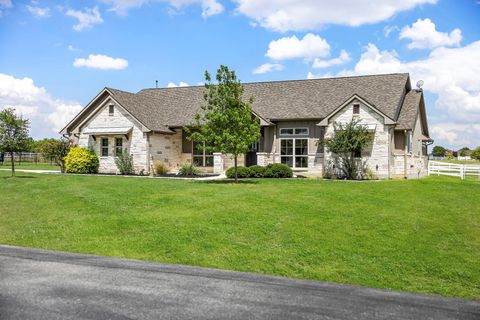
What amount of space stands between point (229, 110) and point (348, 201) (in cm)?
876

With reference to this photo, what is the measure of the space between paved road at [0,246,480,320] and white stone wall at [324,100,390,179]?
63.2 ft

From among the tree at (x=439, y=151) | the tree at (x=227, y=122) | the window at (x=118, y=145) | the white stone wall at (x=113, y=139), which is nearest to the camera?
the tree at (x=227, y=122)

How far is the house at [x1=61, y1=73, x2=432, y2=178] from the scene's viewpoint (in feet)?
87.0

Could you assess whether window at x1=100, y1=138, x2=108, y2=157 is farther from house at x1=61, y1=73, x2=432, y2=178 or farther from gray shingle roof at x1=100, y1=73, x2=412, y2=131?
gray shingle roof at x1=100, y1=73, x2=412, y2=131

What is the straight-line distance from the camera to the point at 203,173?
31016mm

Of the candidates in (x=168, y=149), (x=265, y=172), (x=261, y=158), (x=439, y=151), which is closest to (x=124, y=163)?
(x=168, y=149)

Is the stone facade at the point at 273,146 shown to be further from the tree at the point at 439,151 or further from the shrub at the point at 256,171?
the tree at the point at 439,151

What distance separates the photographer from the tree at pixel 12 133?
25.1 m

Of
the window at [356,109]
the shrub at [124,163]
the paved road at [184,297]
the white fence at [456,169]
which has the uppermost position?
the window at [356,109]

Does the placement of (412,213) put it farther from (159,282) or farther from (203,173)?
(203,173)

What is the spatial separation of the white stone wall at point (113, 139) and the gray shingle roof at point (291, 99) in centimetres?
78

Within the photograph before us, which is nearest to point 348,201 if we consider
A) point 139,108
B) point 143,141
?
point 143,141

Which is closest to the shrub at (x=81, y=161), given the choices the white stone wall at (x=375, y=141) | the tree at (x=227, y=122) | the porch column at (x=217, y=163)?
the porch column at (x=217, y=163)

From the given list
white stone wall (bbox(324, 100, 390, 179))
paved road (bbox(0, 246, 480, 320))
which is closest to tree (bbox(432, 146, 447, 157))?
white stone wall (bbox(324, 100, 390, 179))
